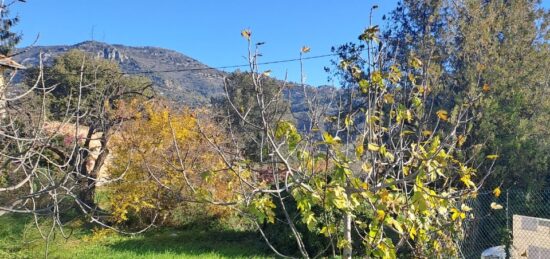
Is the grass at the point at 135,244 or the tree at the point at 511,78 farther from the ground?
the tree at the point at 511,78

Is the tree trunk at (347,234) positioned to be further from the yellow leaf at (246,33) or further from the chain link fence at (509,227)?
the chain link fence at (509,227)

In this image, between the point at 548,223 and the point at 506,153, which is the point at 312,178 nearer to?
the point at 548,223

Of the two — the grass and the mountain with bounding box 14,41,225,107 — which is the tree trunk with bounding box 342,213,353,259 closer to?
the grass

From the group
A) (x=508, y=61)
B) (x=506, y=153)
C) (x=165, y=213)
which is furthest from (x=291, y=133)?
(x=508, y=61)

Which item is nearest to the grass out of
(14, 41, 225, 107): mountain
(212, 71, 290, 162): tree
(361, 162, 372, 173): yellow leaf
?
(212, 71, 290, 162): tree

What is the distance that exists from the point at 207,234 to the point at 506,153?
7.77 metres

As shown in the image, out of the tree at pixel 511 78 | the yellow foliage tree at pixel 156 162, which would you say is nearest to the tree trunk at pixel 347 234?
the yellow foliage tree at pixel 156 162

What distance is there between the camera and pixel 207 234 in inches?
457

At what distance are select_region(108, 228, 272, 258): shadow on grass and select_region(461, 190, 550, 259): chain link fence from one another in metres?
4.28

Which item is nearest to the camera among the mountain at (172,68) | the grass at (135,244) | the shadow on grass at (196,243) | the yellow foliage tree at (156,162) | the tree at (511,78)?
the grass at (135,244)

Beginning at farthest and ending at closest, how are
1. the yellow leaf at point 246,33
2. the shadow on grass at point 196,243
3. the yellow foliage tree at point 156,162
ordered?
the yellow foliage tree at point 156,162
the shadow on grass at point 196,243
the yellow leaf at point 246,33

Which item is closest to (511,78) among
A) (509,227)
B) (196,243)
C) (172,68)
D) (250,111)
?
(509,227)

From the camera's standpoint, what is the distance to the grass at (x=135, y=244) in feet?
30.9

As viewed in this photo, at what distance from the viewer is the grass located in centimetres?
942
